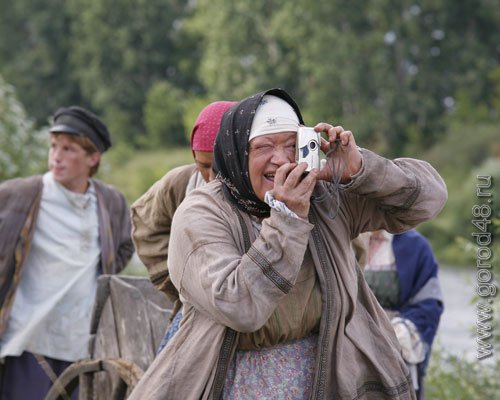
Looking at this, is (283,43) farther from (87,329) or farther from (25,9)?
(87,329)

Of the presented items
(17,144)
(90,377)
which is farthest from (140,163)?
(90,377)

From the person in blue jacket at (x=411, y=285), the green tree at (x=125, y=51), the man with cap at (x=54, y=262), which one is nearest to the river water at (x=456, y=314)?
the person in blue jacket at (x=411, y=285)

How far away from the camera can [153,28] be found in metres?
55.8

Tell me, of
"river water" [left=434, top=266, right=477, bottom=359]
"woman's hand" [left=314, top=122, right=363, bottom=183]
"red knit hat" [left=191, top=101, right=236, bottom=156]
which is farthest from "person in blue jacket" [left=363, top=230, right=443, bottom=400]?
"woman's hand" [left=314, top=122, right=363, bottom=183]

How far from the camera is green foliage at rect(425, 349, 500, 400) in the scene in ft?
19.3

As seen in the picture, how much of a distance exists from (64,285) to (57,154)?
0.73 meters

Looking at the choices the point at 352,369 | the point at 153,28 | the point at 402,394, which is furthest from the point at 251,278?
the point at 153,28

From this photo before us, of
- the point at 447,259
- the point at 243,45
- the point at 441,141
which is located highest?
the point at 243,45

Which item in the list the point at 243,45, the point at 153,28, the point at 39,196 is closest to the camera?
the point at 39,196

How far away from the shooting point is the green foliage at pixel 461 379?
19.3ft

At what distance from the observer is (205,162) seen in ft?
12.9

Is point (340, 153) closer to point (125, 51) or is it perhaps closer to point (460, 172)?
point (460, 172)

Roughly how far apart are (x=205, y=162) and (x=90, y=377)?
125 centimetres

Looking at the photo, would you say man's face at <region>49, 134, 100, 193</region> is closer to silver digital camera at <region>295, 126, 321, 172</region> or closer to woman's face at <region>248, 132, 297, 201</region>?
woman's face at <region>248, 132, 297, 201</region>
